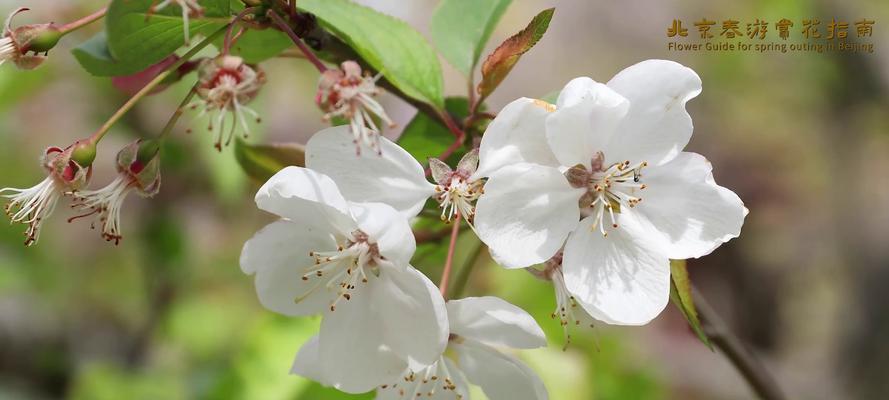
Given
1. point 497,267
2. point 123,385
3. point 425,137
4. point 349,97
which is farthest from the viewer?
point 123,385

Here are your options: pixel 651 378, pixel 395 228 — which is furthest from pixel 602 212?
pixel 651 378

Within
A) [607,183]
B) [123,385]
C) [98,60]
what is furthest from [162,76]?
[123,385]

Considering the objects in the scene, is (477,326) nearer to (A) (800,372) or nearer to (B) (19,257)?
(B) (19,257)

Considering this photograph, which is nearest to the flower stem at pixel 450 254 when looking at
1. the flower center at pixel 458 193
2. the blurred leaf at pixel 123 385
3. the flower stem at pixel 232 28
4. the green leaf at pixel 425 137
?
the flower center at pixel 458 193

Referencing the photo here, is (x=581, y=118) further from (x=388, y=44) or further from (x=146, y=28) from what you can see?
(x=146, y=28)

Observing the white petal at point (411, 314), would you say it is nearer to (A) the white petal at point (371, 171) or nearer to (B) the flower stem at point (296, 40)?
(A) the white petal at point (371, 171)
